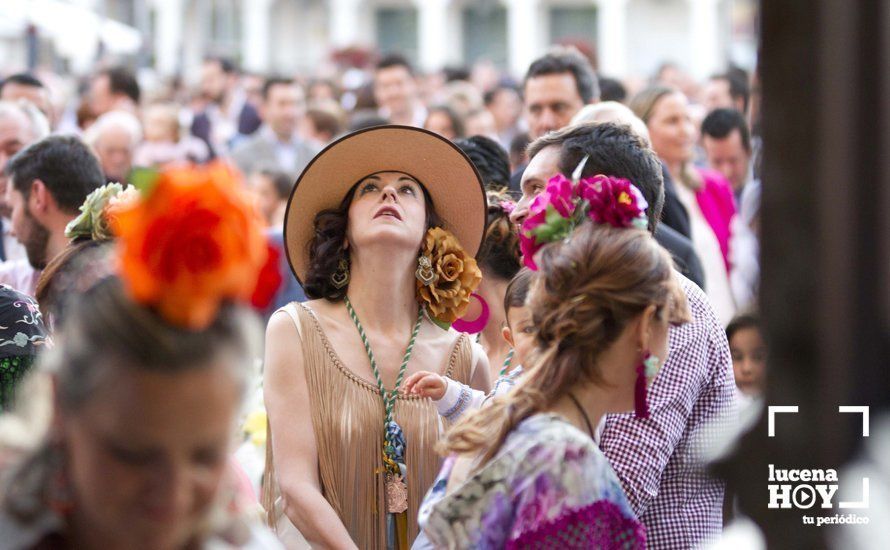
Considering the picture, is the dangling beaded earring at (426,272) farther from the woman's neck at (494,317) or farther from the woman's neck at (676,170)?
the woman's neck at (676,170)

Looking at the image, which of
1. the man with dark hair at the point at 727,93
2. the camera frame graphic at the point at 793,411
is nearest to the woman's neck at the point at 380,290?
the camera frame graphic at the point at 793,411

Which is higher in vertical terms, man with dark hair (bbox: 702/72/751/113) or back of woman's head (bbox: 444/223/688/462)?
man with dark hair (bbox: 702/72/751/113)

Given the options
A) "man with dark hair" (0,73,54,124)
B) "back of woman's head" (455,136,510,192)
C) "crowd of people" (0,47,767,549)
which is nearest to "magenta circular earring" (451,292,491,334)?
"crowd of people" (0,47,767,549)

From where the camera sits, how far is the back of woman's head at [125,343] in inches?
71.4

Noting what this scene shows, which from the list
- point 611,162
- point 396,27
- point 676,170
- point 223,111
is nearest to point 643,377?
point 611,162

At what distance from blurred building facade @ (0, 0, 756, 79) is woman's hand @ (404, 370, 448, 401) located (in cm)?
5075

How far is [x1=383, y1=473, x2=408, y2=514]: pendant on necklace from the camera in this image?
3566 mm

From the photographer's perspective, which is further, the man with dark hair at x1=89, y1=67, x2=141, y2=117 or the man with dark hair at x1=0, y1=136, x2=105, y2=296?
the man with dark hair at x1=89, y1=67, x2=141, y2=117

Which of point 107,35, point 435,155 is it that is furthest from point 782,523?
point 107,35

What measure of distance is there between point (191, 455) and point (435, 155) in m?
2.21

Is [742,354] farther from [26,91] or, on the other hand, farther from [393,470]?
[26,91]

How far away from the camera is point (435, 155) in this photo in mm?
3934

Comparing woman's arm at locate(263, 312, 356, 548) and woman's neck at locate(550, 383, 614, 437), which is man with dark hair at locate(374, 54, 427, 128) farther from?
woman's neck at locate(550, 383, 614, 437)

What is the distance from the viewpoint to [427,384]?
11.3ft
